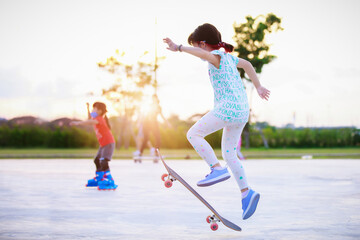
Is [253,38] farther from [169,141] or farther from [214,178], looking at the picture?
[214,178]

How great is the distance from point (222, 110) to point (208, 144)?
39 cm

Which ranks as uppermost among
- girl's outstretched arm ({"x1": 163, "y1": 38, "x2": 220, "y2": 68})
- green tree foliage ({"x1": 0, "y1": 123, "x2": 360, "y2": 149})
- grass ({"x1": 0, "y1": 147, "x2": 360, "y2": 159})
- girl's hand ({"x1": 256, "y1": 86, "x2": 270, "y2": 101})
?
girl's outstretched arm ({"x1": 163, "y1": 38, "x2": 220, "y2": 68})

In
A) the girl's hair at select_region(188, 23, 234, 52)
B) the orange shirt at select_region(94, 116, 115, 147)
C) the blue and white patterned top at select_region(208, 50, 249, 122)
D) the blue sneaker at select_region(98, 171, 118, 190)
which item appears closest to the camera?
the blue and white patterned top at select_region(208, 50, 249, 122)

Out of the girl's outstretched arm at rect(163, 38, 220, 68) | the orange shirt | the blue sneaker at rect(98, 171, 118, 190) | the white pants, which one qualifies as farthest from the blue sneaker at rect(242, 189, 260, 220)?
the orange shirt

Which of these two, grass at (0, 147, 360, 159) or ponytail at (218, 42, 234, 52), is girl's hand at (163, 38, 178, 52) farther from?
grass at (0, 147, 360, 159)

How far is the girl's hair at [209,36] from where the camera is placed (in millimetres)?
4703

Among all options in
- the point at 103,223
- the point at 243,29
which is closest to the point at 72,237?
the point at 103,223

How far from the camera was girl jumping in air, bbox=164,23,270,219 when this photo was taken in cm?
458

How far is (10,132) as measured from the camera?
123 feet

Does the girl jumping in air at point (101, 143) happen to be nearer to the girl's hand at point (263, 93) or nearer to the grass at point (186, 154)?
the girl's hand at point (263, 93)

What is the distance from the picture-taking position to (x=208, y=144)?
4.74 metres

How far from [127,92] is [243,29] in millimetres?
10456

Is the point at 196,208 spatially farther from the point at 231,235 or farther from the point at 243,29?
the point at 243,29

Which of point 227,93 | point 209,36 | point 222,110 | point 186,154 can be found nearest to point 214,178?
point 222,110
